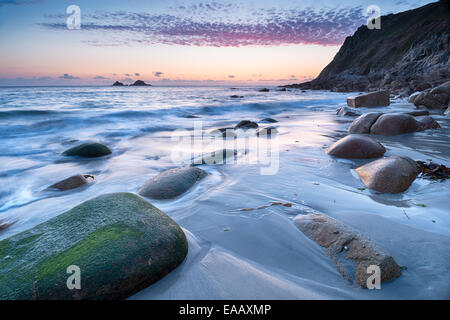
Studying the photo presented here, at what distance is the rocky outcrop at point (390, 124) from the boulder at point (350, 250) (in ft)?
15.9

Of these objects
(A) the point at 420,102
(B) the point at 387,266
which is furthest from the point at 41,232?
(A) the point at 420,102

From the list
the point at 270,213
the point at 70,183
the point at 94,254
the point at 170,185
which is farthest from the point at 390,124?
the point at 70,183

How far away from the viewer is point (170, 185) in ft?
9.52

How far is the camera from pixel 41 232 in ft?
5.52

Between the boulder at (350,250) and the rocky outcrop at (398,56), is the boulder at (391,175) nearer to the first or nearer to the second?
the boulder at (350,250)

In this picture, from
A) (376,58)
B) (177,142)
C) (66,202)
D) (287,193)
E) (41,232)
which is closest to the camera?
(41,232)

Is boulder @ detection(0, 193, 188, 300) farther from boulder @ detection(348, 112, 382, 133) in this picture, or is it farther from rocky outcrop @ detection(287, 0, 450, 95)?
rocky outcrop @ detection(287, 0, 450, 95)

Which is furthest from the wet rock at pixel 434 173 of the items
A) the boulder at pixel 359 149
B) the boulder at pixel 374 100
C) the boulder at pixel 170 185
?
the boulder at pixel 374 100

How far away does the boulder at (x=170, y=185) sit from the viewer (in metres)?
2.82

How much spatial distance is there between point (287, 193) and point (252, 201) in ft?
1.51

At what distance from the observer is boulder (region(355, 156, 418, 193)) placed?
259cm

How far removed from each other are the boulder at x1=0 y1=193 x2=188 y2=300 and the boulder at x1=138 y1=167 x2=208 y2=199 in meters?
0.96
